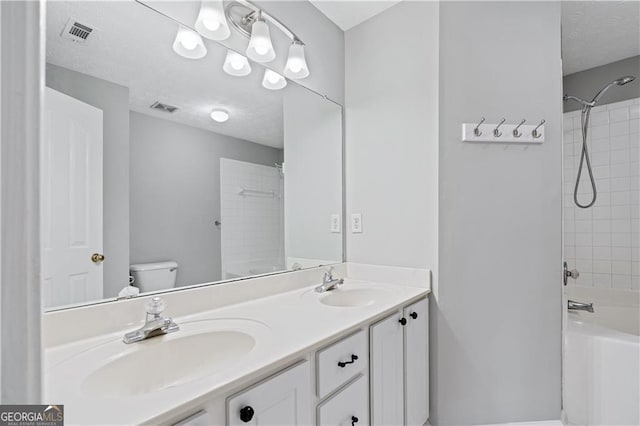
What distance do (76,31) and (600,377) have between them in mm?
2755

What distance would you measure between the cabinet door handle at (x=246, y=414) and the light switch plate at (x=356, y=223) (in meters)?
1.31

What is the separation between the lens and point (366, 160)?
188 cm

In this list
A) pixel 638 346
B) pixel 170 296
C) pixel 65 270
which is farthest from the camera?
pixel 638 346

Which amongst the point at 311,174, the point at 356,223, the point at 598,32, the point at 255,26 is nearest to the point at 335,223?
the point at 356,223

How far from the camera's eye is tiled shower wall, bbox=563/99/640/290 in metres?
2.28

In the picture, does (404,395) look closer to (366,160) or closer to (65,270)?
(366,160)

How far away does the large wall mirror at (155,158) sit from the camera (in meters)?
0.91

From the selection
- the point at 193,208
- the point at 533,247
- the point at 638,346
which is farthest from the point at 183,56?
the point at 638,346

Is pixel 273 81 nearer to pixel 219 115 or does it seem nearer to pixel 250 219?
pixel 219 115

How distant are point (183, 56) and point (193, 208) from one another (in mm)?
593

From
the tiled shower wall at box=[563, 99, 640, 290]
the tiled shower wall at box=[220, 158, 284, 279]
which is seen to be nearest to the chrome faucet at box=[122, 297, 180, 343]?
the tiled shower wall at box=[220, 158, 284, 279]

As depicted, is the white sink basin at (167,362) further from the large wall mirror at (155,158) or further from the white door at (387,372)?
the white door at (387,372)

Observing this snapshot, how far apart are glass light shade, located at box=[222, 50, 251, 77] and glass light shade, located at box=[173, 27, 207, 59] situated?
113 mm

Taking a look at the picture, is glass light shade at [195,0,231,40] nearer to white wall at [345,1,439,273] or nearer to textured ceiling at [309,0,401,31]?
textured ceiling at [309,0,401,31]
